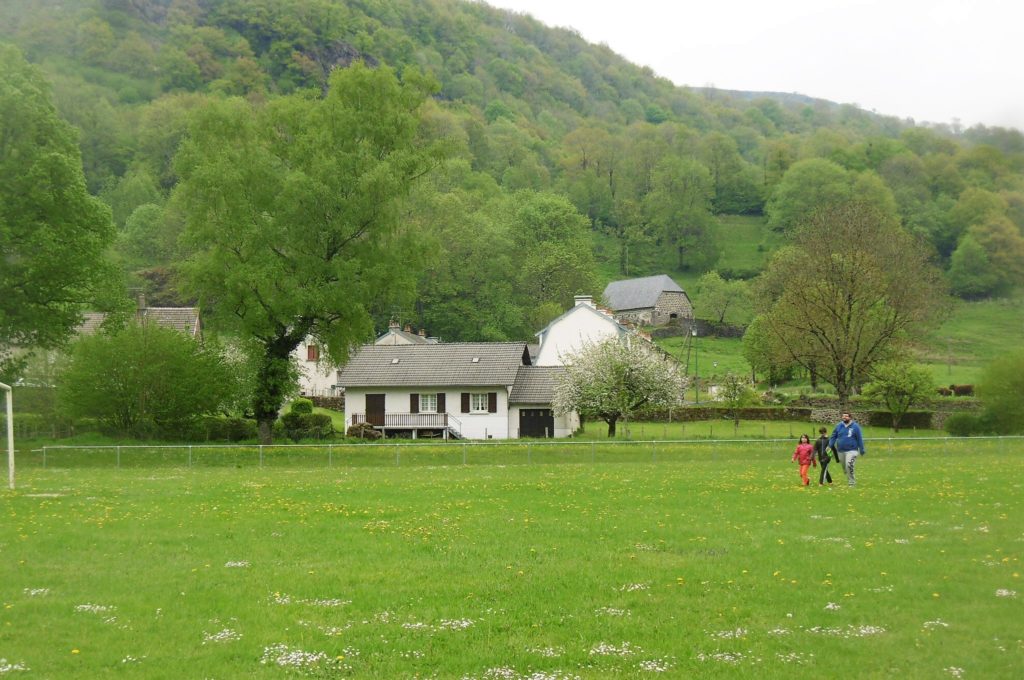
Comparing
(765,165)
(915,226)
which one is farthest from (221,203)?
(765,165)

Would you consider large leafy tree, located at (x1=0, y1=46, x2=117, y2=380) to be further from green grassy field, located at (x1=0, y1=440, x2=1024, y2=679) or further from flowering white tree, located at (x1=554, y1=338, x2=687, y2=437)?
flowering white tree, located at (x1=554, y1=338, x2=687, y2=437)

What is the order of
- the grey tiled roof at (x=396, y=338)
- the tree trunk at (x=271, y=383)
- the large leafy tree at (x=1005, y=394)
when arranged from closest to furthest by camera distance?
1. the tree trunk at (x=271, y=383)
2. the large leafy tree at (x=1005, y=394)
3. the grey tiled roof at (x=396, y=338)

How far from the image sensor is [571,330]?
76.5 m

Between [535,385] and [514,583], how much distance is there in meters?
50.7

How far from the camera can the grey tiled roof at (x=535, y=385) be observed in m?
62.8

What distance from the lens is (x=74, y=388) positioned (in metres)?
42.6

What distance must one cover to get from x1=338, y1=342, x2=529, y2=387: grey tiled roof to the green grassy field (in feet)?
122

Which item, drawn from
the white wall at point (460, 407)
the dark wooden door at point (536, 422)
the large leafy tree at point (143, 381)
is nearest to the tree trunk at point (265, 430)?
the large leafy tree at point (143, 381)

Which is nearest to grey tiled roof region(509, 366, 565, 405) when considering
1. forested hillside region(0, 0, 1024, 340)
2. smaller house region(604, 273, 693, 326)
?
forested hillside region(0, 0, 1024, 340)

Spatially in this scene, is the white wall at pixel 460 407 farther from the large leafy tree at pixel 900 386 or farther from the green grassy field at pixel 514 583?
the green grassy field at pixel 514 583

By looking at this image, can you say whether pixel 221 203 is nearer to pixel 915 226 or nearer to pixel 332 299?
pixel 332 299

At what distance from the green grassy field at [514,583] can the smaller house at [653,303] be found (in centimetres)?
10654

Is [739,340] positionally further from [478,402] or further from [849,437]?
[849,437]

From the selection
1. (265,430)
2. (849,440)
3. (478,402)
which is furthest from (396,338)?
(849,440)
